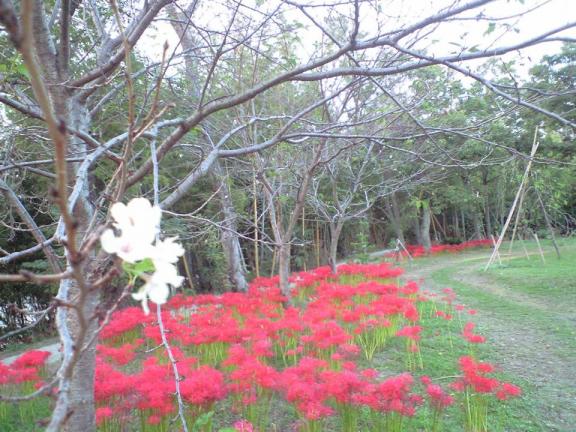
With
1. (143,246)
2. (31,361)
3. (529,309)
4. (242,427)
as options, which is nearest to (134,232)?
(143,246)

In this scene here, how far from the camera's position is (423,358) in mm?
4137

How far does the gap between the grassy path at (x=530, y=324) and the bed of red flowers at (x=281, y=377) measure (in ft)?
0.92

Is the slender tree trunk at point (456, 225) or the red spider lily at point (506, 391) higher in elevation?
the slender tree trunk at point (456, 225)

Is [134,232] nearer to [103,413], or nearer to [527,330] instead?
[103,413]

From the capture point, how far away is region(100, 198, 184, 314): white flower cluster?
528 millimetres

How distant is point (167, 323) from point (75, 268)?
14.0ft

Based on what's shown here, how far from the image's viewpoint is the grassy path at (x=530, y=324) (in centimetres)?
320

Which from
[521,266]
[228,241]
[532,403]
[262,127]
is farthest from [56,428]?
[521,266]

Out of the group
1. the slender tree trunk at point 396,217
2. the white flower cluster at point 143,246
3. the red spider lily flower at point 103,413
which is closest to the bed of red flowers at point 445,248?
the slender tree trunk at point 396,217

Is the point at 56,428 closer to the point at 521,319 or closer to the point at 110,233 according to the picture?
the point at 110,233

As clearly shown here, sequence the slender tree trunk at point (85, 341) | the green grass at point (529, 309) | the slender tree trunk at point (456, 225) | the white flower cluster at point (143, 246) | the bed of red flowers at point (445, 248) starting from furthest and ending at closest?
the slender tree trunk at point (456, 225), the bed of red flowers at point (445, 248), the green grass at point (529, 309), the slender tree trunk at point (85, 341), the white flower cluster at point (143, 246)

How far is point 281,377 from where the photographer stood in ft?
9.68

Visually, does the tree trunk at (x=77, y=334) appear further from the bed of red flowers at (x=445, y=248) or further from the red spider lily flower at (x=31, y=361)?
the bed of red flowers at (x=445, y=248)

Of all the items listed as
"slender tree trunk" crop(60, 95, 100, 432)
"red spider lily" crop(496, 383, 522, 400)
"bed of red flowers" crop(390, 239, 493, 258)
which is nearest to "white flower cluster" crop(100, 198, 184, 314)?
"slender tree trunk" crop(60, 95, 100, 432)
